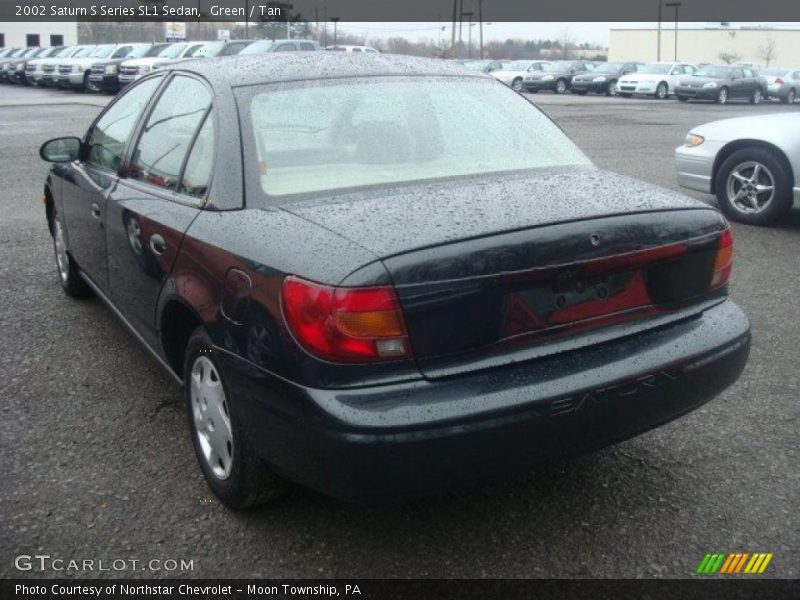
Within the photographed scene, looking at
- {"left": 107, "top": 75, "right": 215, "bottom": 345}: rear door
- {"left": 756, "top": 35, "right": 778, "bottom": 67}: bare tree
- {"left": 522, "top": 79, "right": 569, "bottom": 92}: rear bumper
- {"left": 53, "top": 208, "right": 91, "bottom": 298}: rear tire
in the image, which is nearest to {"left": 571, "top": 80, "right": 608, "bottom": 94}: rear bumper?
{"left": 522, "top": 79, "right": 569, "bottom": 92}: rear bumper

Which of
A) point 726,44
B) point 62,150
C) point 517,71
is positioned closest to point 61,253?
point 62,150

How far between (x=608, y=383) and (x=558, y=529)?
63 centimetres

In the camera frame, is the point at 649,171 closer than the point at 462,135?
No

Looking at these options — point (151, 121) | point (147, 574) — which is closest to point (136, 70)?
point (151, 121)

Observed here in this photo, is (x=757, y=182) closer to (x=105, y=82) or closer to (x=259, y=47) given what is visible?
(x=259, y=47)

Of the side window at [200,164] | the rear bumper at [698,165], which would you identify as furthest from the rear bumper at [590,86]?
the side window at [200,164]

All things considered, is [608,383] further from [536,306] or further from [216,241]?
[216,241]

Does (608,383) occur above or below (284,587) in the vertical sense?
above

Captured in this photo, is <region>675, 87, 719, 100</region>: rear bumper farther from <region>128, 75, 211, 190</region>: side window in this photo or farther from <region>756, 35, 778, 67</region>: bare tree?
<region>756, 35, 778, 67</region>: bare tree

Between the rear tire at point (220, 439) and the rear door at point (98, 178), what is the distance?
51.3 inches

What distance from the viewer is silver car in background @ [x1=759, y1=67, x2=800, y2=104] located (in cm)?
3756

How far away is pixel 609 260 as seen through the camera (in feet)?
8.75

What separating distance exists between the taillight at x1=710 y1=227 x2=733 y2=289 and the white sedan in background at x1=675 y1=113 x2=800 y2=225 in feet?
15.9

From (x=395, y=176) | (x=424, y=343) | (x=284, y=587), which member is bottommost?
(x=284, y=587)
